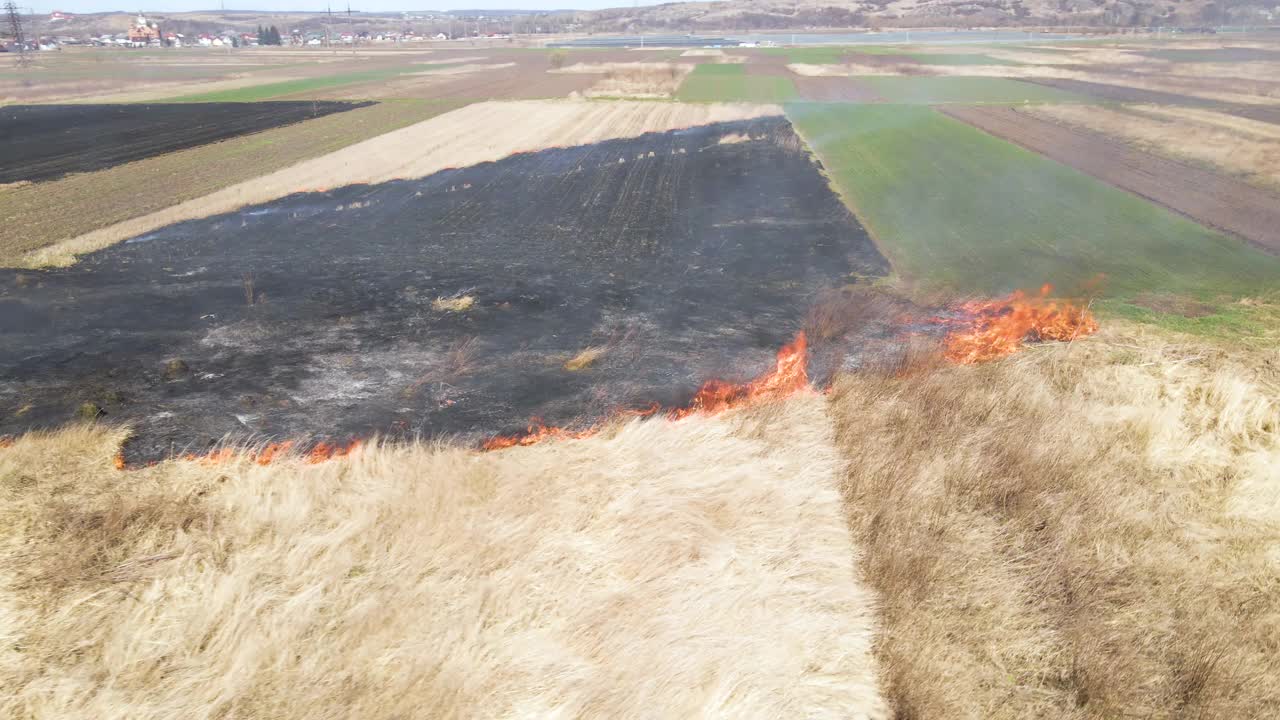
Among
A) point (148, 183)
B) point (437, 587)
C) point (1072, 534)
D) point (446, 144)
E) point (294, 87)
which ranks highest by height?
point (294, 87)

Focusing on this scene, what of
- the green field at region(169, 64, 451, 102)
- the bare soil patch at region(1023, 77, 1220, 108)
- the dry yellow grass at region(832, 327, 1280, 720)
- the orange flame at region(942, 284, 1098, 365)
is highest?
the green field at region(169, 64, 451, 102)

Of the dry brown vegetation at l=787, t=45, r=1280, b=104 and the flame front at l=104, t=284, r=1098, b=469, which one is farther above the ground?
the dry brown vegetation at l=787, t=45, r=1280, b=104

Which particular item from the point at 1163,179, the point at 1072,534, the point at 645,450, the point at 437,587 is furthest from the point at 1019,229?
the point at 437,587

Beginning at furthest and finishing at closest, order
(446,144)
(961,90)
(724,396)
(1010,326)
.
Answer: (961,90) → (446,144) → (1010,326) → (724,396)

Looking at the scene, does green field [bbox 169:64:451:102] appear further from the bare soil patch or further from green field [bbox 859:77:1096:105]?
the bare soil patch

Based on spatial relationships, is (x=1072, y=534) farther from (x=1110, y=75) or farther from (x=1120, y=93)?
(x=1110, y=75)

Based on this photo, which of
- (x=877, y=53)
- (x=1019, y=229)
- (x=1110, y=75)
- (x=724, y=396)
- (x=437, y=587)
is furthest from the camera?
(x=877, y=53)

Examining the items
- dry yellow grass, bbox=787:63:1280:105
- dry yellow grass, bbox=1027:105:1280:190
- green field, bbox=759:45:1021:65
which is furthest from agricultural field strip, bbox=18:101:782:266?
green field, bbox=759:45:1021:65

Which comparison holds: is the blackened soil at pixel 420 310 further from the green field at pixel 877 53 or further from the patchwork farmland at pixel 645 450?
the green field at pixel 877 53
